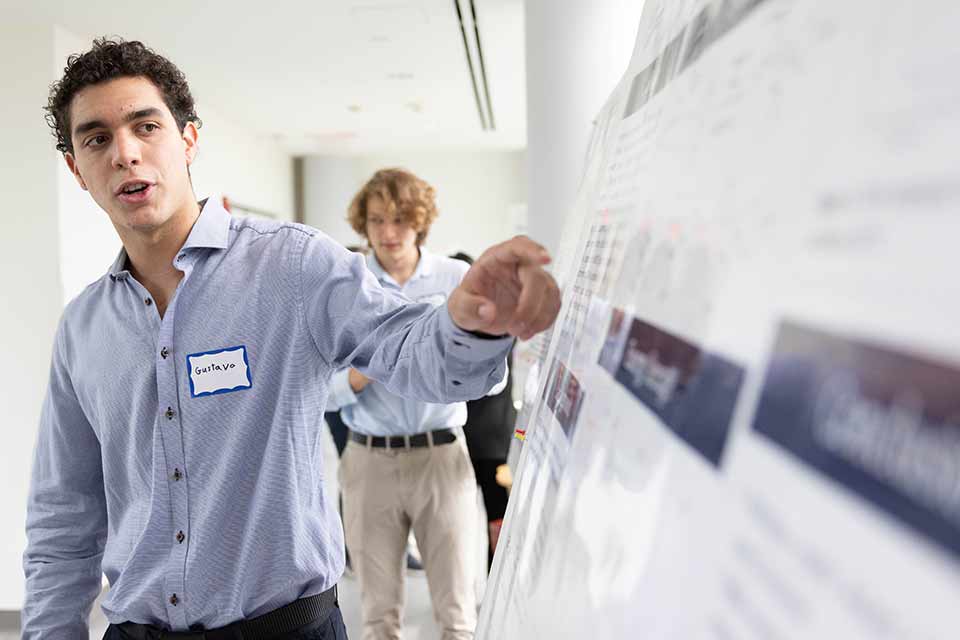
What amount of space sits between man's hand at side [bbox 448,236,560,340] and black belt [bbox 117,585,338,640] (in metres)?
0.64

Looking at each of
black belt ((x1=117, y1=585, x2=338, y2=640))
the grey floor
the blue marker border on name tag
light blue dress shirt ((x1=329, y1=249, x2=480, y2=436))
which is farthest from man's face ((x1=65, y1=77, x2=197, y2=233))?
the grey floor

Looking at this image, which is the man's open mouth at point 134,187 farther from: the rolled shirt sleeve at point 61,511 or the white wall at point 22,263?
the white wall at point 22,263

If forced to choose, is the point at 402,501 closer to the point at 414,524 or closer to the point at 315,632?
the point at 414,524

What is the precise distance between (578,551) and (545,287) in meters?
0.22

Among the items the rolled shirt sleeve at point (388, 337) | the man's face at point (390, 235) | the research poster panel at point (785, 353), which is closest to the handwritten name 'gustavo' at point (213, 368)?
the rolled shirt sleeve at point (388, 337)

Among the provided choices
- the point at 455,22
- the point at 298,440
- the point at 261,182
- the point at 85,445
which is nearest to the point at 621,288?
the point at 298,440

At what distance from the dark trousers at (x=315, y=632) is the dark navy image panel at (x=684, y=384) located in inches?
35.3

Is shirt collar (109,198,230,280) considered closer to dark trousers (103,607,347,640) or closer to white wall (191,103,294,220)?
dark trousers (103,607,347,640)

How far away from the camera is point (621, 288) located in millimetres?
402

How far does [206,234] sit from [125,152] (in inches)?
6.4

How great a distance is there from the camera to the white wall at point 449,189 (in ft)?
26.5

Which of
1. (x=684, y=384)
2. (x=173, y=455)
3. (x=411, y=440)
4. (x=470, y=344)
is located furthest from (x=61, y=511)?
(x=684, y=384)

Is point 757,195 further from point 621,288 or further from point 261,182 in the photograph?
point 261,182

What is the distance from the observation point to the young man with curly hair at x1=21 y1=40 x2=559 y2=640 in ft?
3.48
